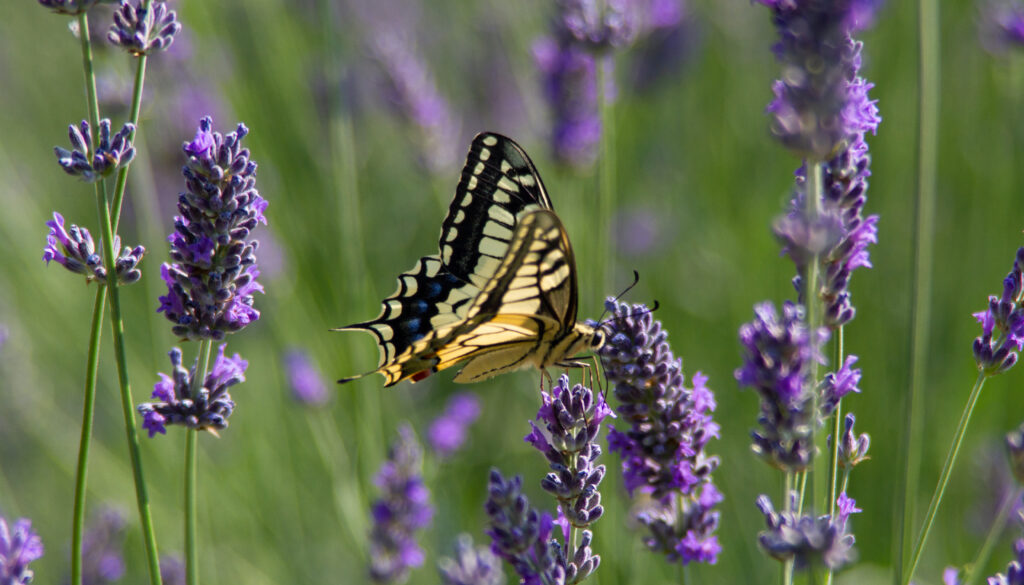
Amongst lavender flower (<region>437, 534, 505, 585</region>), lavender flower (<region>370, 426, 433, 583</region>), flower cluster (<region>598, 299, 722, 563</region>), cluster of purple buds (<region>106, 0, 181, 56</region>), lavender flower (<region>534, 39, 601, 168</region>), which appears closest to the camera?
cluster of purple buds (<region>106, 0, 181, 56</region>)

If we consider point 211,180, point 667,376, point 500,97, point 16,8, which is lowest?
point 667,376

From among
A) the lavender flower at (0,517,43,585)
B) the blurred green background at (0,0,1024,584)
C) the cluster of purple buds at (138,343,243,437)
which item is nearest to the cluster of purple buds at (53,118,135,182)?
the cluster of purple buds at (138,343,243,437)

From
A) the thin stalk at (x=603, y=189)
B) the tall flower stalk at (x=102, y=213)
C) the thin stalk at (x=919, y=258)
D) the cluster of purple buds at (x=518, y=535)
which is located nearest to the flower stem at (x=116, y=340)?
the tall flower stalk at (x=102, y=213)

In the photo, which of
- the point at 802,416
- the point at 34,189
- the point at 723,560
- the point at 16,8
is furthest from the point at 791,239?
the point at 16,8

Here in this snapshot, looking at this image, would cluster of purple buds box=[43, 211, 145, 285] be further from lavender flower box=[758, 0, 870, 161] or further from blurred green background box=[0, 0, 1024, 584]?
blurred green background box=[0, 0, 1024, 584]

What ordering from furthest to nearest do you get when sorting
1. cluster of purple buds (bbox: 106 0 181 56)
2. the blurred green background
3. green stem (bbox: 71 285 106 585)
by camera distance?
the blurred green background, cluster of purple buds (bbox: 106 0 181 56), green stem (bbox: 71 285 106 585)

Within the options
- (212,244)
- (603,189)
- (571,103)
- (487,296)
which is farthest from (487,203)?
(571,103)

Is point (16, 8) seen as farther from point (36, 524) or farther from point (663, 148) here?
point (663, 148)
